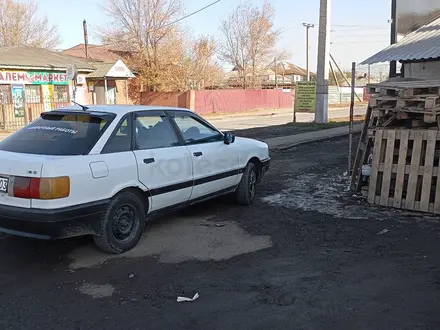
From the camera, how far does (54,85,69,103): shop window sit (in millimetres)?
25219

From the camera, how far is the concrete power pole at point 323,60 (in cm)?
2144

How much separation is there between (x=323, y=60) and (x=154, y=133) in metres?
17.6

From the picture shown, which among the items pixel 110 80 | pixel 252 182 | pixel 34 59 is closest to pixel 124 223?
pixel 252 182

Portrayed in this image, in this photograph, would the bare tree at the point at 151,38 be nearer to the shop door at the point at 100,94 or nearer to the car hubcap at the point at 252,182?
the shop door at the point at 100,94

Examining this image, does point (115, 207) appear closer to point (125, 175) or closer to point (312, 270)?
point (125, 175)

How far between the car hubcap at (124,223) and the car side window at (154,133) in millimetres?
702

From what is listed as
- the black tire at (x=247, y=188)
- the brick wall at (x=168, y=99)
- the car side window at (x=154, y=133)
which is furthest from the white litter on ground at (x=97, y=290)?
the brick wall at (x=168, y=99)

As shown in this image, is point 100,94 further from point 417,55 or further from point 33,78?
point 417,55

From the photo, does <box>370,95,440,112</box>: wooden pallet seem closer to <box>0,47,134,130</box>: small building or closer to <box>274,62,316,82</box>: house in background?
<box>0,47,134,130</box>: small building

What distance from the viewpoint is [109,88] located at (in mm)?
29859

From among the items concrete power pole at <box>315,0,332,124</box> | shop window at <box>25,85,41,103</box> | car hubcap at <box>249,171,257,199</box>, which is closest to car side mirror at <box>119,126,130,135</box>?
car hubcap at <box>249,171,257,199</box>

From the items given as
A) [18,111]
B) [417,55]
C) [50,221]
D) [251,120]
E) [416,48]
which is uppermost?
[416,48]

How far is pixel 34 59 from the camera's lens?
2475 centimetres

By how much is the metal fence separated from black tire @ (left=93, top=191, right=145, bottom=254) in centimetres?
1872
